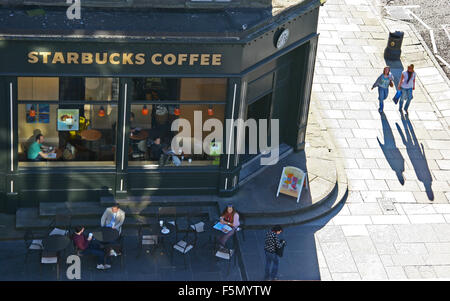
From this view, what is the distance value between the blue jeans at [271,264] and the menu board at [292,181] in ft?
9.55

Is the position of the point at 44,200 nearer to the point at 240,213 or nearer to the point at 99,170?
the point at 99,170

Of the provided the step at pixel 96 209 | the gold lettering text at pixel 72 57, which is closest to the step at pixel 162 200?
the step at pixel 96 209

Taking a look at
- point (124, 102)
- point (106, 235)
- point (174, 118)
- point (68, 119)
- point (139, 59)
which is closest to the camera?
point (139, 59)

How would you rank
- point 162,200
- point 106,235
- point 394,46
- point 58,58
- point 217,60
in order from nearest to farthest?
1. point 58,58
2. point 106,235
3. point 217,60
4. point 162,200
5. point 394,46

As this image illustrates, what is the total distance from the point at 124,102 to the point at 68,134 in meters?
1.71

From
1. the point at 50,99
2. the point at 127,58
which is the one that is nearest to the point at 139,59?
the point at 127,58

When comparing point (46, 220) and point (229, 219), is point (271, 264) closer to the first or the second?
point (229, 219)

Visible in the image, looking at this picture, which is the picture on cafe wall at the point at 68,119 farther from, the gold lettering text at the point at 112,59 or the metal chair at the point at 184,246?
the metal chair at the point at 184,246

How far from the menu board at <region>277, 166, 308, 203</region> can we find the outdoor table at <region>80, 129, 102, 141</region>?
16.3ft

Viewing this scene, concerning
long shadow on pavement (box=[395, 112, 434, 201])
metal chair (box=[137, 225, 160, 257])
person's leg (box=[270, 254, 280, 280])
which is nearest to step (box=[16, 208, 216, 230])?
metal chair (box=[137, 225, 160, 257])

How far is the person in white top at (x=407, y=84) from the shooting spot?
94.0 ft

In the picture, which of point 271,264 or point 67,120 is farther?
point 67,120

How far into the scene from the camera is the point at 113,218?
22.4 metres
